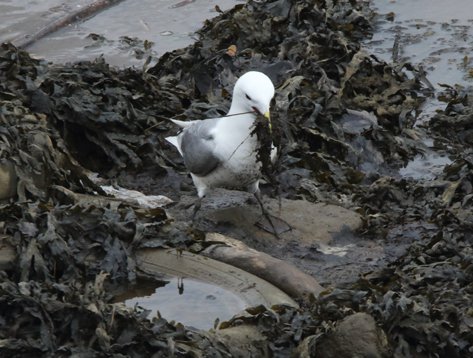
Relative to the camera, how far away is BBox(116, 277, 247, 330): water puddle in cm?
432

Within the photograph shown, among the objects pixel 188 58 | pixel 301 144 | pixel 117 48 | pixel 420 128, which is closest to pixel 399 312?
pixel 301 144

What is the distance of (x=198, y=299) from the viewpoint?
444 centimetres

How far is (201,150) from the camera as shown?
5.29m

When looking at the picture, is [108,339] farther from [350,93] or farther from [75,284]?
[350,93]

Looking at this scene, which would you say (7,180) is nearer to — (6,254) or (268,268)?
(6,254)

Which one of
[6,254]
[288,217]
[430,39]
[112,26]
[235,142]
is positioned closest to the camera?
[6,254]

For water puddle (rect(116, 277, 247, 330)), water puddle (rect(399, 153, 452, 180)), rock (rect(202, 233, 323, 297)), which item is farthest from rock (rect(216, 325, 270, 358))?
water puddle (rect(399, 153, 452, 180))

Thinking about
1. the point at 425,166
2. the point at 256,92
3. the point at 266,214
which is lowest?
the point at 425,166

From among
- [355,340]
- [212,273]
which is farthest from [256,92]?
[355,340]

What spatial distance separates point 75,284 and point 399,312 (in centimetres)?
125

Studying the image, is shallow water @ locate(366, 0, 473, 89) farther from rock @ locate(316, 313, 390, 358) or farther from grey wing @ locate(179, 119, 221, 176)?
rock @ locate(316, 313, 390, 358)

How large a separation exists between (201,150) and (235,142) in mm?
201

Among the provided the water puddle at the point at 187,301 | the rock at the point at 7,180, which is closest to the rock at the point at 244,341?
the water puddle at the point at 187,301

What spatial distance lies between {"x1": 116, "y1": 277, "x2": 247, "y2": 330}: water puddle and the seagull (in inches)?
32.9
